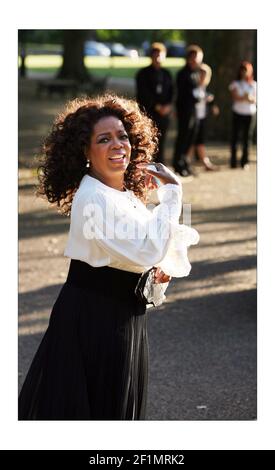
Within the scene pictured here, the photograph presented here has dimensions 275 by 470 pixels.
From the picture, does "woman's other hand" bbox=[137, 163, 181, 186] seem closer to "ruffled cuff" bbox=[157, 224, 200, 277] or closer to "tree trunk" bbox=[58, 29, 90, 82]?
"ruffled cuff" bbox=[157, 224, 200, 277]

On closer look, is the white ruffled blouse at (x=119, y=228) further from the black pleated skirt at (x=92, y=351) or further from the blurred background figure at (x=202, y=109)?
the blurred background figure at (x=202, y=109)

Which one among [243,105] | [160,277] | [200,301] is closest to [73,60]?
[243,105]

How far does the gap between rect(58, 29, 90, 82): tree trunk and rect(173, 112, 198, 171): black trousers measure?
18.6 meters

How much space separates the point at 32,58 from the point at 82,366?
63.8m

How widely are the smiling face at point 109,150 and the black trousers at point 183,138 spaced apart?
11948 millimetres

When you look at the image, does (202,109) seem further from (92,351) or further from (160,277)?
(92,351)

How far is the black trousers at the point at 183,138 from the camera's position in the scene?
631 inches

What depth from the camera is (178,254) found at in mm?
4207

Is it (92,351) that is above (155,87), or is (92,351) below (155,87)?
above

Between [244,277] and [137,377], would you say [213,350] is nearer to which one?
[244,277]

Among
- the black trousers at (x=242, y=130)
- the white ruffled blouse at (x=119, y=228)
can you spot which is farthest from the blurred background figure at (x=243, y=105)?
the white ruffled blouse at (x=119, y=228)

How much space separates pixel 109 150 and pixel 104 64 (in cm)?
6090

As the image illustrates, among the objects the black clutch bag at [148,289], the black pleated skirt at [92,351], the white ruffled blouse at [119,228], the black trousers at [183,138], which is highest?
the white ruffled blouse at [119,228]
